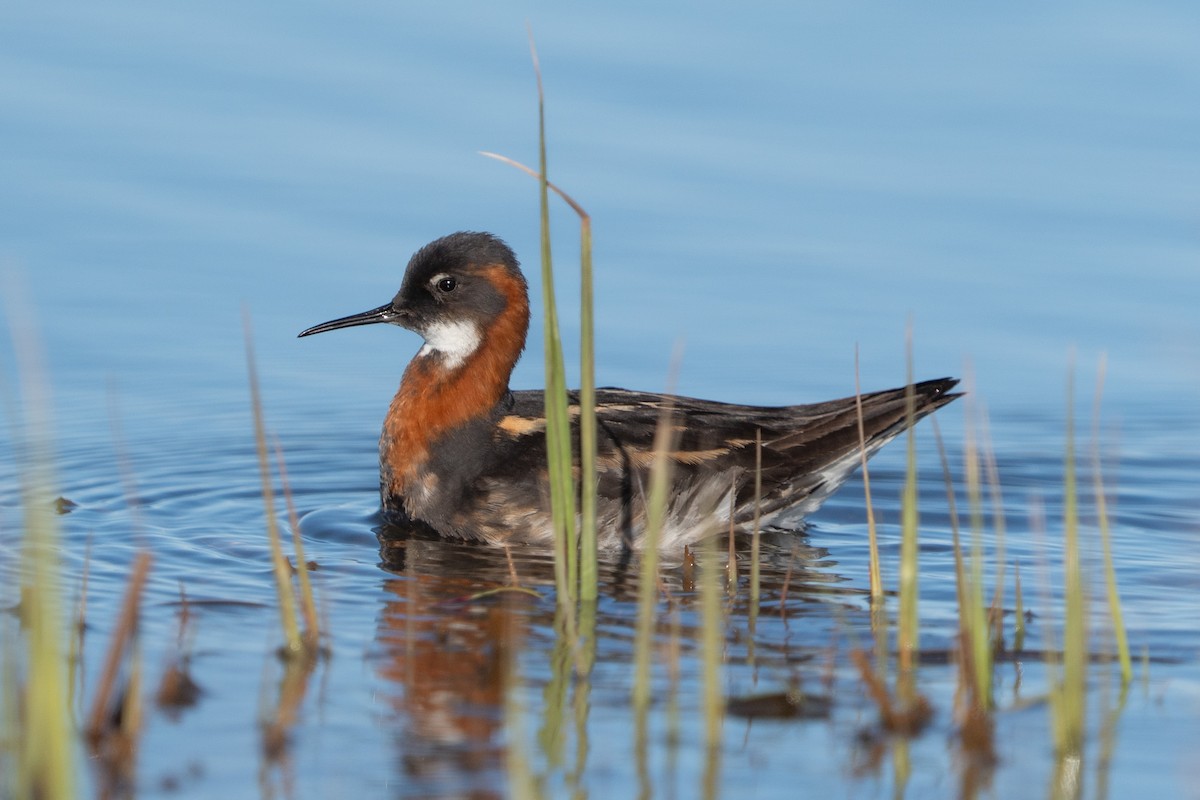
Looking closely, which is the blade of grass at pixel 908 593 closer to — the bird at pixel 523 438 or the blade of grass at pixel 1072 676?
the blade of grass at pixel 1072 676

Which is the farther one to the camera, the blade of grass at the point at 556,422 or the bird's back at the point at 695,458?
the bird's back at the point at 695,458

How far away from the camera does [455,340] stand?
948 centimetres

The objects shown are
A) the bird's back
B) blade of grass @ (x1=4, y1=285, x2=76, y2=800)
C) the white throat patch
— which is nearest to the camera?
blade of grass @ (x1=4, y1=285, x2=76, y2=800)

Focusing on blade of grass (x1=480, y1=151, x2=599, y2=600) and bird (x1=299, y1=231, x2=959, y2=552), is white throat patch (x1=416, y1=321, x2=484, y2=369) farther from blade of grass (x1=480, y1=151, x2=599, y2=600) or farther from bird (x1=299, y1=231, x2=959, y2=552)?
blade of grass (x1=480, y1=151, x2=599, y2=600)

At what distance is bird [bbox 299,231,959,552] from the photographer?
28.9 feet

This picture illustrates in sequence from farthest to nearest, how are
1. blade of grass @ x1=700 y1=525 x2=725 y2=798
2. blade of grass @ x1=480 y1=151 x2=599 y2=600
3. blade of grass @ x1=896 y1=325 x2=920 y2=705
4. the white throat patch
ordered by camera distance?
the white throat patch, blade of grass @ x1=480 y1=151 x2=599 y2=600, blade of grass @ x1=896 y1=325 x2=920 y2=705, blade of grass @ x1=700 y1=525 x2=725 y2=798

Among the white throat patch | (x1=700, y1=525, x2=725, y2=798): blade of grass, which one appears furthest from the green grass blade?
the white throat patch

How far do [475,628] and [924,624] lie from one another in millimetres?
1754

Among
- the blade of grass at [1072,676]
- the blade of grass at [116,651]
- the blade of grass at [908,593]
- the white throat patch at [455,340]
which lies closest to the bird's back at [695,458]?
the white throat patch at [455,340]

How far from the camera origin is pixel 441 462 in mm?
9086

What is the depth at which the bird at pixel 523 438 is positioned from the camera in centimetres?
880

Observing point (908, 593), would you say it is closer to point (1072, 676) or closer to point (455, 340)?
point (1072, 676)

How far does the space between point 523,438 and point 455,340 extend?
76 cm

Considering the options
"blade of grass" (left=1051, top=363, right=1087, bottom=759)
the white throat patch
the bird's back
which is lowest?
"blade of grass" (left=1051, top=363, right=1087, bottom=759)
